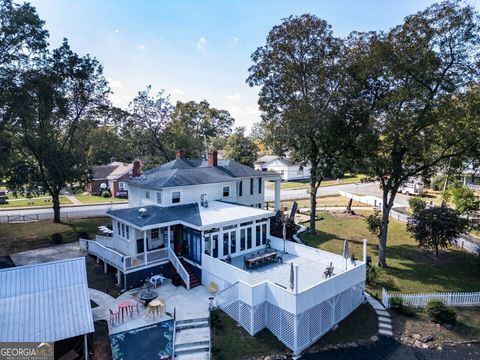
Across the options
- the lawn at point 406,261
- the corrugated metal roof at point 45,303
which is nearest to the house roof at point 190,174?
the lawn at point 406,261

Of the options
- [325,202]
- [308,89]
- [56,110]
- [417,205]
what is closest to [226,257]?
[308,89]

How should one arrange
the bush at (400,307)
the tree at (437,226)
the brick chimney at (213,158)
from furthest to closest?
the brick chimney at (213,158), the tree at (437,226), the bush at (400,307)

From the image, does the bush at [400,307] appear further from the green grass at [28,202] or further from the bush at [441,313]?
the green grass at [28,202]

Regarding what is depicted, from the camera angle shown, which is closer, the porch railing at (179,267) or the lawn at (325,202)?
the porch railing at (179,267)

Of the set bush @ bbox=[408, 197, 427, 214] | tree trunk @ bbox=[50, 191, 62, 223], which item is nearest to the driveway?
bush @ bbox=[408, 197, 427, 214]

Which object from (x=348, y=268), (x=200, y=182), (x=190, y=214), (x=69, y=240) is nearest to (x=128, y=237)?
(x=190, y=214)

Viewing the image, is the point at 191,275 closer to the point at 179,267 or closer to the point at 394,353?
the point at 179,267

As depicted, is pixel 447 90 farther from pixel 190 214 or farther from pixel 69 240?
pixel 69 240
